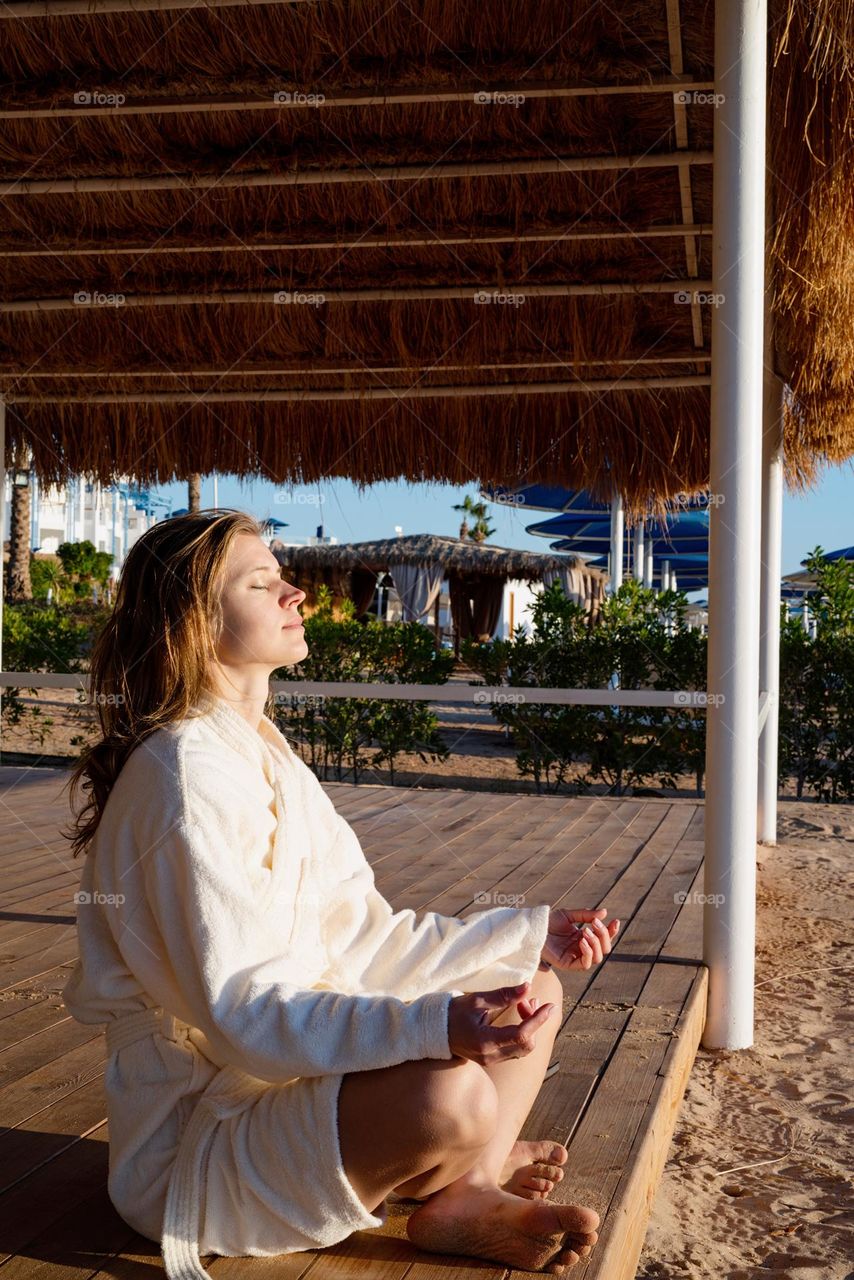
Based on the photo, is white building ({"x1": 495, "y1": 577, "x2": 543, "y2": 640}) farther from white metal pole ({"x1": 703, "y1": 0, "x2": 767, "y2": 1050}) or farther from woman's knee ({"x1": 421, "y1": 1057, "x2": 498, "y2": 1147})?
woman's knee ({"x1": 421, "y1": 1057, "x2": 498, "y2": 1147})

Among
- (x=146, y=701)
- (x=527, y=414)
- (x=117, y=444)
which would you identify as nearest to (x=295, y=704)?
(x=117, y=444)

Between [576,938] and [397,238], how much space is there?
301 centimetres

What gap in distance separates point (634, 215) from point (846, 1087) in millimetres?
2736

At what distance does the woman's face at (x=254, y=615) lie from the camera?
59.5 inches

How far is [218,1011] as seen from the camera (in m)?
1.28

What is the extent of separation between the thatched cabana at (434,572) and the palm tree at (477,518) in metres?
5.54

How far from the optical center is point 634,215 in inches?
153

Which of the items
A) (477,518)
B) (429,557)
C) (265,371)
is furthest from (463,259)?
(477,518)

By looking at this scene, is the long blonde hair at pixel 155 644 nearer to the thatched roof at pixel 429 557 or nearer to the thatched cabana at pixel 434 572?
the thatched cabana at pixel 434 572

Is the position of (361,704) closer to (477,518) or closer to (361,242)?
(361,242)

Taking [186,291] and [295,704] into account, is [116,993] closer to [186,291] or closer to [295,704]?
[186,291]

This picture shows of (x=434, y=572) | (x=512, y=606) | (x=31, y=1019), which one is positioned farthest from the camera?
(x=512, y=606)

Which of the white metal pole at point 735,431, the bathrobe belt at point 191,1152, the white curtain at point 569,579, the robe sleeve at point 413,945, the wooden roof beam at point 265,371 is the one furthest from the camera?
the white curtain at point 569,579

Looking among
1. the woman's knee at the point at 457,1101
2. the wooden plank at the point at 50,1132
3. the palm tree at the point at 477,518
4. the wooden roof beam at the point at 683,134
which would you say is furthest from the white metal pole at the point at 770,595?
the palm tree at the point at 477,518
